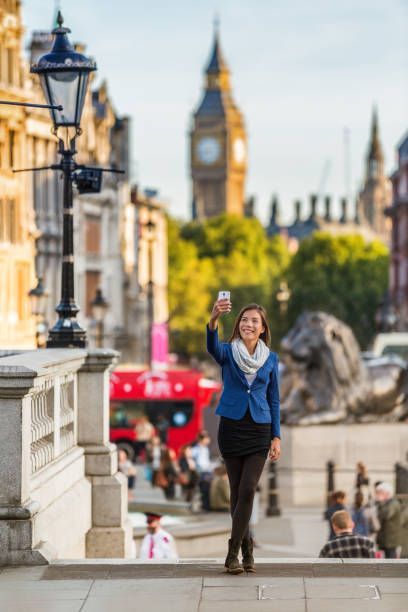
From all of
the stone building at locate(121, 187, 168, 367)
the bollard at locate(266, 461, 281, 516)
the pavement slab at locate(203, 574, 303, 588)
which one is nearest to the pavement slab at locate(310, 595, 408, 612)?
the pavement slab at locate(203, 574, 303, 588)

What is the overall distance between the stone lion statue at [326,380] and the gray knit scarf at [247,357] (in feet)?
65.3

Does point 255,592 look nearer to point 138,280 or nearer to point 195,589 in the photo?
point 195,589

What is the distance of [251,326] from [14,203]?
150 ft

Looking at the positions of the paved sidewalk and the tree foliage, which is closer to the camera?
→ the paved sidewalk

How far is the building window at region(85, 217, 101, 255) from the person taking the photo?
6794cm

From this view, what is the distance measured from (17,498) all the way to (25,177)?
153ft

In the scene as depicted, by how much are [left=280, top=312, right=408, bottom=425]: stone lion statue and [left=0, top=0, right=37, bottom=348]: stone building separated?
22.1m

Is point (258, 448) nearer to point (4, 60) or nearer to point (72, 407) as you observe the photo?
point (72, 407)

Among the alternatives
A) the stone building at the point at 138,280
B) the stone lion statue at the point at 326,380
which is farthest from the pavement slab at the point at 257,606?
the stone building at the point at 138,280

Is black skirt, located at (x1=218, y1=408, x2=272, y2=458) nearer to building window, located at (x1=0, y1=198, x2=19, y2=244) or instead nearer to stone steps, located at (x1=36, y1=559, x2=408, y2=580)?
stone steps, located at (x1=36, y1=559, x2=408, y2=580)

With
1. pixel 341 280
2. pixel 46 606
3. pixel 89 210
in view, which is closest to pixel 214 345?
pixel 46 606

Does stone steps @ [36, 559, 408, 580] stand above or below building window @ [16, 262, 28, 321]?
below

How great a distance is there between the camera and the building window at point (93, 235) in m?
67.9

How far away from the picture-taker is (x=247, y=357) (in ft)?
31.5
